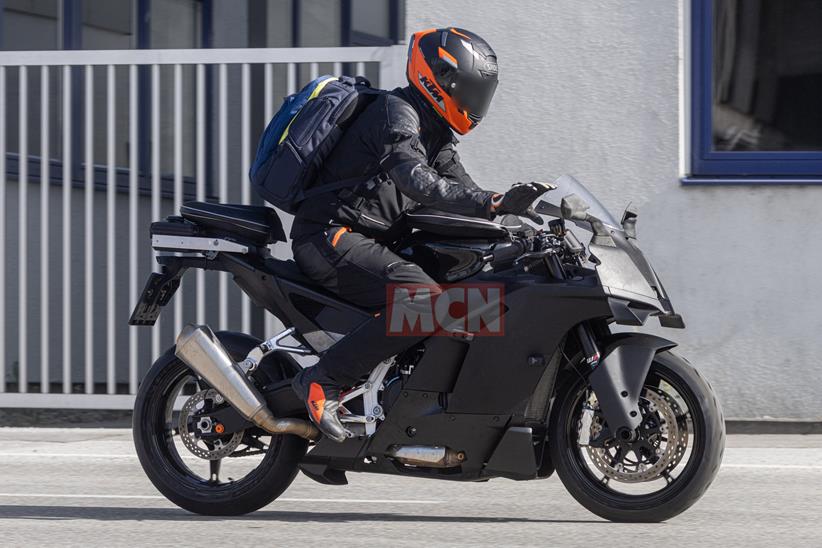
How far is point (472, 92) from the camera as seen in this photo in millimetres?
5285

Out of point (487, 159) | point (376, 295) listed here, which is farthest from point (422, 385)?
point (487, 159)

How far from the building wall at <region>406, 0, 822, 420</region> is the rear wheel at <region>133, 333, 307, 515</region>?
3585 millimetres

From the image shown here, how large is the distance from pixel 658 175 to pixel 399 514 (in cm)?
370

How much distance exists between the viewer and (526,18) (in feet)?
28.8

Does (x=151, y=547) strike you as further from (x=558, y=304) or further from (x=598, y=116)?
(x=598, y=116)

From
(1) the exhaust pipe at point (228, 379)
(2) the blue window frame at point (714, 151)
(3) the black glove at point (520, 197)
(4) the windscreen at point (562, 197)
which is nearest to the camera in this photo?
(3) the black glove at point (520, 197)

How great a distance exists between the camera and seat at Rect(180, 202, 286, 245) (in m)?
5.57

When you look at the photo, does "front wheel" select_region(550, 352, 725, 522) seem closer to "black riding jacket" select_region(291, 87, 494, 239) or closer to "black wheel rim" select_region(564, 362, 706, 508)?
"black wheel rim" select_region(564, 362, 706, 508)

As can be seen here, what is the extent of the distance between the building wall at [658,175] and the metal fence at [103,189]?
140 centimetres

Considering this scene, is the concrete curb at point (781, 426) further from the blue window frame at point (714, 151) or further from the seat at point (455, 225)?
the seat at point (455, 225)

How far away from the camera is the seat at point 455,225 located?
16.9ft

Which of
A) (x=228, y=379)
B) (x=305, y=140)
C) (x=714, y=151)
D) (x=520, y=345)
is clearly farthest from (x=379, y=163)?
(x=714, y=151)

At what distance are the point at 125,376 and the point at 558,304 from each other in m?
4.79

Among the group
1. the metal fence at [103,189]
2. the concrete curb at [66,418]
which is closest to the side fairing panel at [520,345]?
the metal fence at [103,189]
